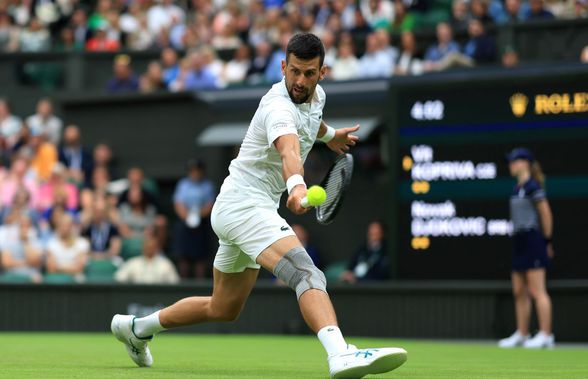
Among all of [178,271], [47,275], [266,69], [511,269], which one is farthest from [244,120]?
[511,269]

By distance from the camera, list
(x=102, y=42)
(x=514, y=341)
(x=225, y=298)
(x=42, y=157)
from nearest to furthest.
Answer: (x=225, y=298) < (x=514, y=341) < (x=42, y=157) < (x=102, y=42)

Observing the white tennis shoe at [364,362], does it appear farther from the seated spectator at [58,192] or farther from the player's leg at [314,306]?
the seated spectator at [58,192]

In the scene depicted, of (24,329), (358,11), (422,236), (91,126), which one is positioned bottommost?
(24,329)

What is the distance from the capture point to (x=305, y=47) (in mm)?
6742

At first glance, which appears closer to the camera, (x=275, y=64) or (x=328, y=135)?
(x=328, y=135)

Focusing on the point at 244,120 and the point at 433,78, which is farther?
the point at 244,120

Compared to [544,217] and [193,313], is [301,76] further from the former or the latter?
[544,217]

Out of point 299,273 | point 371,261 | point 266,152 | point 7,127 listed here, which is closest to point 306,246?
point 371,261

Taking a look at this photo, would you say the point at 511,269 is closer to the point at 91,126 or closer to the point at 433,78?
the point at 433,78

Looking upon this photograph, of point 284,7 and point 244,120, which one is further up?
point 284,7

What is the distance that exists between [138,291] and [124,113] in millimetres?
3869

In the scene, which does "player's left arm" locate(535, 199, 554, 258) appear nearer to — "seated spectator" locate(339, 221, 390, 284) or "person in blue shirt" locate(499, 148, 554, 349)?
"person in blue shirt" locate(499, 148, 554, 349)

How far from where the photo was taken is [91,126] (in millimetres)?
18312

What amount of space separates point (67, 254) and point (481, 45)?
6049 millimetres
